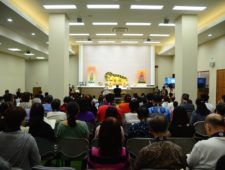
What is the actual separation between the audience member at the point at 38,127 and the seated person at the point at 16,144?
1.05 m

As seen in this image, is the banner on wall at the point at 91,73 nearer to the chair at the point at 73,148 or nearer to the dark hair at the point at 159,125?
the chair at the point at 73,148

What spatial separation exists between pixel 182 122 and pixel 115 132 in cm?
224

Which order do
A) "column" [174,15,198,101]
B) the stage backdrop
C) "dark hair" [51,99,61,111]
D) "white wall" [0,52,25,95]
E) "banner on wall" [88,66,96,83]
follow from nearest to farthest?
"dark hair" [51,99,61,111] < "column" [174,15,198,101] < "white wall" [0,52,25,95] < "banner on wall" [88,66,96,83] < the stage backdrop

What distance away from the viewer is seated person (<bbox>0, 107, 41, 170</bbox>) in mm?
2844

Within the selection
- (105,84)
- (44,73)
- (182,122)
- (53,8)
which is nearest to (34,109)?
(182,122)

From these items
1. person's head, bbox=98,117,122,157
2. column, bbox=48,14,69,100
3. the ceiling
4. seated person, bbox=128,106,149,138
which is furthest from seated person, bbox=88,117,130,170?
column, bbox=48,14,69,100

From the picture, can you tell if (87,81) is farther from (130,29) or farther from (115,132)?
(115,132)

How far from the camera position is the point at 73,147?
13.1 ft

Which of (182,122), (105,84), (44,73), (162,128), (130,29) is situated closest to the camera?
(162,128)

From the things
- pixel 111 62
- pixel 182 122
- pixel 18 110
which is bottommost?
pixel 182 122

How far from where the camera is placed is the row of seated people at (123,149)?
Result: 2488 millimetres

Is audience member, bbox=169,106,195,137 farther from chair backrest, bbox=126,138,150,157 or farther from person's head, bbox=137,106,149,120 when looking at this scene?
chair backrest, bbox=126,138,150,157

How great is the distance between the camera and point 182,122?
449 cm

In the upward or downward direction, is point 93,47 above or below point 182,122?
above
